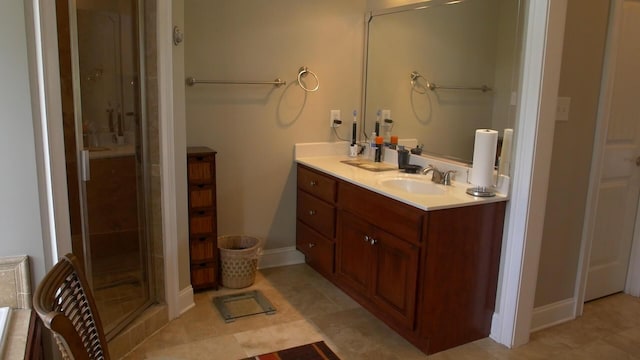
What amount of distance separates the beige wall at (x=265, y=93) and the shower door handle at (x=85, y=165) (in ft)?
3.33

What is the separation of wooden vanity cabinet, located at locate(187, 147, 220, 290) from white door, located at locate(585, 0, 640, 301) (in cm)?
225

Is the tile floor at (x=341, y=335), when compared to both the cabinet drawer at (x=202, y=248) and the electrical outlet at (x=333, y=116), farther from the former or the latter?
the electrical outlet at (x=333, y=116)

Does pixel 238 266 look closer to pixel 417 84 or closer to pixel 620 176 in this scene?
pixel 417 84

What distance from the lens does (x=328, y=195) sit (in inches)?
124

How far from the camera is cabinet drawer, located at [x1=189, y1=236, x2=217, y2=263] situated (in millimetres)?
3090

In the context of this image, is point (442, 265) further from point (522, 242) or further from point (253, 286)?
point (253, 286)

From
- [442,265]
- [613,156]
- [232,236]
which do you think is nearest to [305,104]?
[232,236]

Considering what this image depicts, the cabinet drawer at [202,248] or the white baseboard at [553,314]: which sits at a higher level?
the cabinet drawer at [202,248]

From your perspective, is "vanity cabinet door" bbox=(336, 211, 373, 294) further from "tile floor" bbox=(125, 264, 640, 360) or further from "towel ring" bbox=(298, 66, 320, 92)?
"towel ring" bbox=(298, 66, 320, 92)

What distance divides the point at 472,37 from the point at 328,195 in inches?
49.0

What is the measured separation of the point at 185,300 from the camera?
9.63ft

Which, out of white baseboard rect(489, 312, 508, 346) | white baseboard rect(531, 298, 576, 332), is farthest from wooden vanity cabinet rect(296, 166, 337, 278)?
white baseboard rect(531, 298, 576, 332)

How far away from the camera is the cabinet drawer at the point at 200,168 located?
9.81 ft

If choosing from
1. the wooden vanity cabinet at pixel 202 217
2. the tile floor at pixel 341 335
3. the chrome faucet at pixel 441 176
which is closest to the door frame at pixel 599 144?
the tile floor at pixel 341 335
